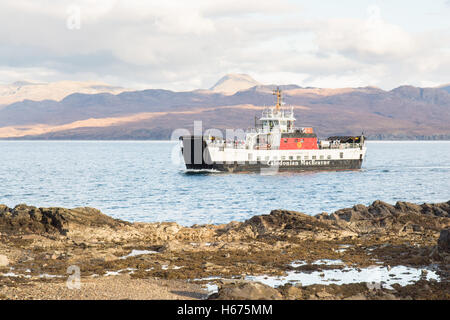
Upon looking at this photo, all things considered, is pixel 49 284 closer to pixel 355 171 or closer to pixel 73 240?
pixel 73 240

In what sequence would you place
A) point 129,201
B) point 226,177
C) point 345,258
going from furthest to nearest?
point 226,177 → point 129,201 → point 345,258

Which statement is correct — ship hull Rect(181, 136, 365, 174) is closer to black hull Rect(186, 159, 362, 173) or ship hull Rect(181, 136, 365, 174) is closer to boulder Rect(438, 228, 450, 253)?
black hull Rect(186, 159, 362, 173)

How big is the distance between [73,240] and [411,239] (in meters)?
15.5

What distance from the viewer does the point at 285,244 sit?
73.3 feet

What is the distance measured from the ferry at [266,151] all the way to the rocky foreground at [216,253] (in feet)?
131

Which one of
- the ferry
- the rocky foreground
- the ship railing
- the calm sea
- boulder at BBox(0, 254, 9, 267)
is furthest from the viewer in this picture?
the ship railing

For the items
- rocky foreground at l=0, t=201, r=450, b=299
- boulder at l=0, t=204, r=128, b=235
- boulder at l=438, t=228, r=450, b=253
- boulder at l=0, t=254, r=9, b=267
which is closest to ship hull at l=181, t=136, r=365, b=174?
rocky foreground at l=0, t=201, r=450, b=299

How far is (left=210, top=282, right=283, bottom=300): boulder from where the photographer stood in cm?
1332

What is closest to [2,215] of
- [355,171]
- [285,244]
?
[285,244]

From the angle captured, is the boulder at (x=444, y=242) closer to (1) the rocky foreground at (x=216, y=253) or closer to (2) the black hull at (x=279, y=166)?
(1) the rocky foreground at (x=216, y=253)

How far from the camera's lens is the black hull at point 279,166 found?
2749 inches

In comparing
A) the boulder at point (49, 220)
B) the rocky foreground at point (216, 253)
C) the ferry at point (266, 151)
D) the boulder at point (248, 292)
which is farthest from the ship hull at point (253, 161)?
the boulder at point (248, 292)

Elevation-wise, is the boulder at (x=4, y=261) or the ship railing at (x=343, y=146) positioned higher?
the ship railing at (x=343, y=146)
